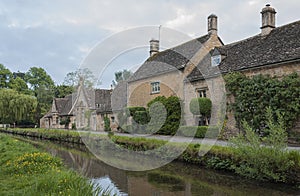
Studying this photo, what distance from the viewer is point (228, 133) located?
59.7 feet

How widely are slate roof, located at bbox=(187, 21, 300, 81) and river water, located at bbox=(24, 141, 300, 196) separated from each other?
8.04 meters

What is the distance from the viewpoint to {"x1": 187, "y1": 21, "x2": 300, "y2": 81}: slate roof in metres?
15.7

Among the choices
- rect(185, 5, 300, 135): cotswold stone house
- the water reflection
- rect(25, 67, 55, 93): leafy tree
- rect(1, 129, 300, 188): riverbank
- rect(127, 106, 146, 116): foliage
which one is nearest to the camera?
rect(1, 129, 300, 188): riverbank

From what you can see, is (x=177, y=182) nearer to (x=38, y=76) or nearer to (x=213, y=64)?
(x=213, y=64)

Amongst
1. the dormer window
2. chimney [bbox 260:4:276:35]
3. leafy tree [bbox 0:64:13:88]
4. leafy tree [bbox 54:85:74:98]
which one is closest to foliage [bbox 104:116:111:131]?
the dormer window

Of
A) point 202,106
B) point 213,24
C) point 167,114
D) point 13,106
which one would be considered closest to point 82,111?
point 13,106

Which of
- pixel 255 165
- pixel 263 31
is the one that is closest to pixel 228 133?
Result: pixel 263 31

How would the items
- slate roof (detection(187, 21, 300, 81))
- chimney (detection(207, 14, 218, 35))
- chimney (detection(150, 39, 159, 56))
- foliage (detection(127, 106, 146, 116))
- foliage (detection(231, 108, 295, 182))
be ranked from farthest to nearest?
1. chimney (detection(150, 39, 159, 56))
2. foliage (detection(127, 106, 146, 116))
3. chimney (detection(207, 14, 218, 35))
4. slate roof (detection(187, 21, 300, 81))
5. foliage (detection(231, 108, 295, 182))

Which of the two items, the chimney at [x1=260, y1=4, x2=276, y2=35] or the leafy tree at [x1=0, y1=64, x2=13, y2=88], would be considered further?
the leafy tree at [x1=0, y1=64, x2=13, y2=88]

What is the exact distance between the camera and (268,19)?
19109 millimetres

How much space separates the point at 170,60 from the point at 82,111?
1833 cm

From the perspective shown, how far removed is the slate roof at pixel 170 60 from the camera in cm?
2391

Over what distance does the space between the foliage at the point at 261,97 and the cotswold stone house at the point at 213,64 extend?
2.19ft

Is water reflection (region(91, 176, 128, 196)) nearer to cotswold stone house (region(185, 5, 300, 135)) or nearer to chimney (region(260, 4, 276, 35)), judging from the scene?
cotswold stone house (region(185, 5, 300, 135))
